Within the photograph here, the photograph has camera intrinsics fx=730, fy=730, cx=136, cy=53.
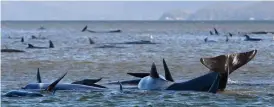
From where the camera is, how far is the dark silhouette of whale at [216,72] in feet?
60.9

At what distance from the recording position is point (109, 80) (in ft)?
83.7

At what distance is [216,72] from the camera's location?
63.9ft

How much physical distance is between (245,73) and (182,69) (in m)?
3.49

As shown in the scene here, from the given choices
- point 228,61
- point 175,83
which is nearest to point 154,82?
point 175,83

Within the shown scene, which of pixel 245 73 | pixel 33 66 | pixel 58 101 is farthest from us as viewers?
pixel 33 66

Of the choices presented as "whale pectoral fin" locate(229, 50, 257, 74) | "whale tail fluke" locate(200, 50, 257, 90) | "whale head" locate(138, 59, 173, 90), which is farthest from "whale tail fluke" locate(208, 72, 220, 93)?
"whale head" locate(138, 59, 173, 90)

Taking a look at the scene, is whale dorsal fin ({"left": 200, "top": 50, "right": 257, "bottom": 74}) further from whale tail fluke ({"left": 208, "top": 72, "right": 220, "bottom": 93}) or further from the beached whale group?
whale tail fluke ({"left": 208, "top": 72, "right": 220, "bottom": 93})

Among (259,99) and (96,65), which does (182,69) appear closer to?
(96,65)

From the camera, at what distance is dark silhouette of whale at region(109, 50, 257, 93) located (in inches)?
731

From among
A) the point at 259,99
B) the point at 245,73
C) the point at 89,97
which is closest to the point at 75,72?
the point at 245,73

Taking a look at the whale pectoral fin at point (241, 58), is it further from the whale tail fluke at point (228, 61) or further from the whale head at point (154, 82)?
the whale head at point (154, 82)

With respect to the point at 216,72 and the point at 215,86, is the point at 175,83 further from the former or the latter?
the point at 216,72

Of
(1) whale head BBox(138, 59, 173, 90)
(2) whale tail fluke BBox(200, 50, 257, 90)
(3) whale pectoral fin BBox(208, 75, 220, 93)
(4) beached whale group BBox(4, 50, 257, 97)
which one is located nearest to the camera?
(2) whale tail fluke BBox(200, 50, 257, 90)

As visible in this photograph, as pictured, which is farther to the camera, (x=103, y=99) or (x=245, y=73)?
(x=245, y=73)
